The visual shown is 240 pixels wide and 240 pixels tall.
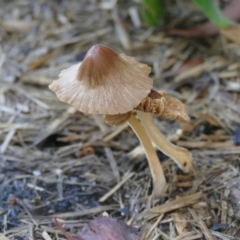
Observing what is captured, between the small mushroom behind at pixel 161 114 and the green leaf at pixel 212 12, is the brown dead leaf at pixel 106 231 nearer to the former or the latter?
the small mushroom behind at pixel 161 114

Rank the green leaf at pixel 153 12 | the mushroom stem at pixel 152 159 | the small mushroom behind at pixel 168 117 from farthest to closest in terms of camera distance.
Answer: the green leaf at pixel 153 12 < the mushroom stem at pixel 152 159 < the small mushroom behind at pixel 168 117

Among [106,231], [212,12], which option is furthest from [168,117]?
[212,12]

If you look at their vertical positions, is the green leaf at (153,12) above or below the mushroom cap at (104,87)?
below

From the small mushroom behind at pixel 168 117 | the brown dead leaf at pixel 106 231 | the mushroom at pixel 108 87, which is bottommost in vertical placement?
the brown dead leaf at pixel 106 231

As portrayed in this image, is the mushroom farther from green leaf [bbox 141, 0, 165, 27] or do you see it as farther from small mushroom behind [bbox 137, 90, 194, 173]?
green leaf [bbox 141, 0, 165, 27]

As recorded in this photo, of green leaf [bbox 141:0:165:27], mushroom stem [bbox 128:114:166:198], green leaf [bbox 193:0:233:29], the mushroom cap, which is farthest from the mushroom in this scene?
green leaf [bbox 141:0:165:27]

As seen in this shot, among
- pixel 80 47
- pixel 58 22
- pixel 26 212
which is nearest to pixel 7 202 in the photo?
pixel 26 212

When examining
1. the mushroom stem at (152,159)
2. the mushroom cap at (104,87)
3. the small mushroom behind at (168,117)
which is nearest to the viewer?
the mushroom cap at (104,87)

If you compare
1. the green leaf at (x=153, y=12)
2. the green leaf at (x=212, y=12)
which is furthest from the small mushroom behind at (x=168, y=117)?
the green leaf at (x=153, y=12)
